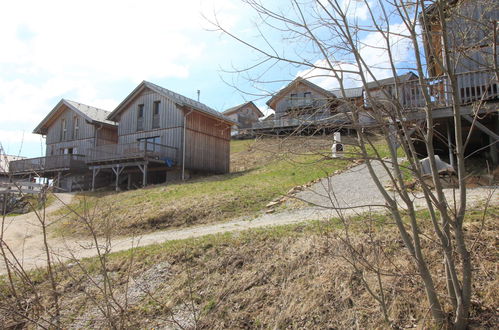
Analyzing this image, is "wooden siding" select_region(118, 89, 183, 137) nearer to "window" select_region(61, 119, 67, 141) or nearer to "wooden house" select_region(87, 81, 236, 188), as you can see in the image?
"wooden house" select_region(87, 81, 236, 188)

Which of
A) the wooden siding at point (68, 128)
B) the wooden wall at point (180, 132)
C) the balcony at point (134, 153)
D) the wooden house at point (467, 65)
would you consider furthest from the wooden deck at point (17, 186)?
the wooden siding at point (68, 128)

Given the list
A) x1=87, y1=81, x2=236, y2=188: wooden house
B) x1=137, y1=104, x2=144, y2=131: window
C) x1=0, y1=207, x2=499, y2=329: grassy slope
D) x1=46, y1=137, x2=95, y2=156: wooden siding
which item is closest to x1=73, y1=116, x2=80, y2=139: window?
x1=46, y1=137, x2=95, y2=156: wooden siding

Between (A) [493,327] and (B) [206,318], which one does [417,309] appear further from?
(B) [206,318]

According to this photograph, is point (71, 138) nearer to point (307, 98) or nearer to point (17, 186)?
point (17, 186)

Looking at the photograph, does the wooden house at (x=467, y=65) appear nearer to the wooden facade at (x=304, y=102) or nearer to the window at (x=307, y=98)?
the wooden facade at (x=304, y=102)

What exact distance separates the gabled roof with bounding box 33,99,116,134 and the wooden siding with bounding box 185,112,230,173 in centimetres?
835

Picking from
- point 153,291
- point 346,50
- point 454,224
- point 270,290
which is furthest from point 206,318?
point 346,50

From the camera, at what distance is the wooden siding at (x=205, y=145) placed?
949 inches

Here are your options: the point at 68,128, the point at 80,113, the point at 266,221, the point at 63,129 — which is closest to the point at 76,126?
the point at 68,128

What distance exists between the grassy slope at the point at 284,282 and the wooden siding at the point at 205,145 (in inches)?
665

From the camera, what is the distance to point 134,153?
22156 mm

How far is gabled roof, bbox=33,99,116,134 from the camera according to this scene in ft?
92.5

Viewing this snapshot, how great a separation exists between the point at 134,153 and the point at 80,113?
9.53 metres

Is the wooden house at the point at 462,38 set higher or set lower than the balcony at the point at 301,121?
higher
